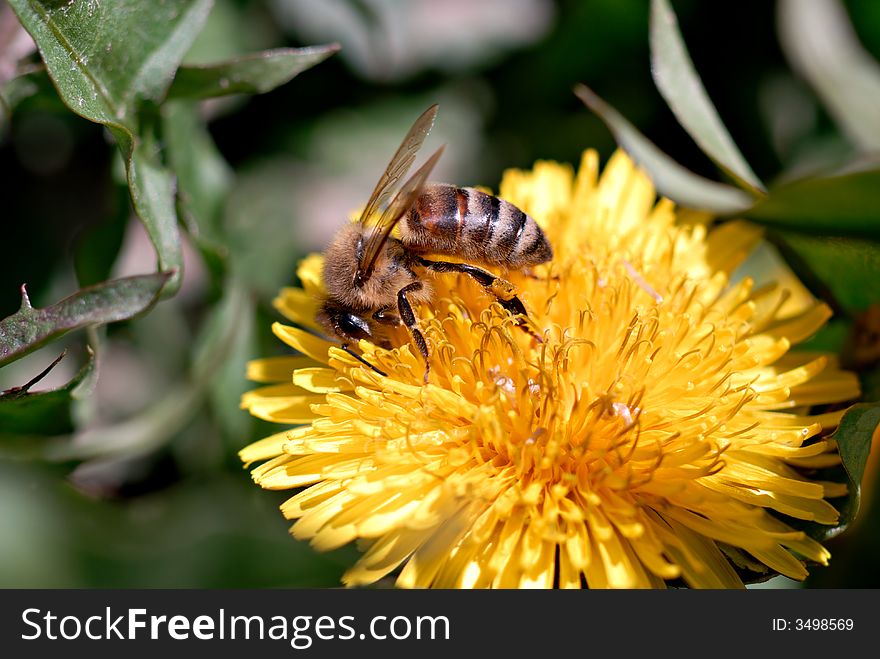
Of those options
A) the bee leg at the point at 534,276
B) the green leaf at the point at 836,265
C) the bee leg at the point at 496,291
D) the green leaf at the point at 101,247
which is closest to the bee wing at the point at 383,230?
the bee leg at the point at 496,291

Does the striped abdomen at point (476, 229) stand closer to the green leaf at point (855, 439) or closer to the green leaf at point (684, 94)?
the green leaf at point (684, 94)

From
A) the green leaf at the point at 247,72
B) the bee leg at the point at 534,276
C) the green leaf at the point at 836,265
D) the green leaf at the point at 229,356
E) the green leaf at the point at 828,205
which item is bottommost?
the green leaf at the point at 229,356

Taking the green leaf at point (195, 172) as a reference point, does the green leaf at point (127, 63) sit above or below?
above

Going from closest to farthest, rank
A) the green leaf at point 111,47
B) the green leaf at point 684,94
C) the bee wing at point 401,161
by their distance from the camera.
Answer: the green leaf at point 111,47, the bee wing at point 401,161, the green leaf at point 684,94

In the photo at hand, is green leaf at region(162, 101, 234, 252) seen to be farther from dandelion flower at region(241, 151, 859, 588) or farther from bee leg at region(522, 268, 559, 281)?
bee leg at region(522, 268, 559, 281)

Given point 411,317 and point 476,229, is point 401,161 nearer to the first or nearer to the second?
point 476,229

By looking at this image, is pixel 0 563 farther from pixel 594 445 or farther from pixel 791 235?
pixel 791 235
